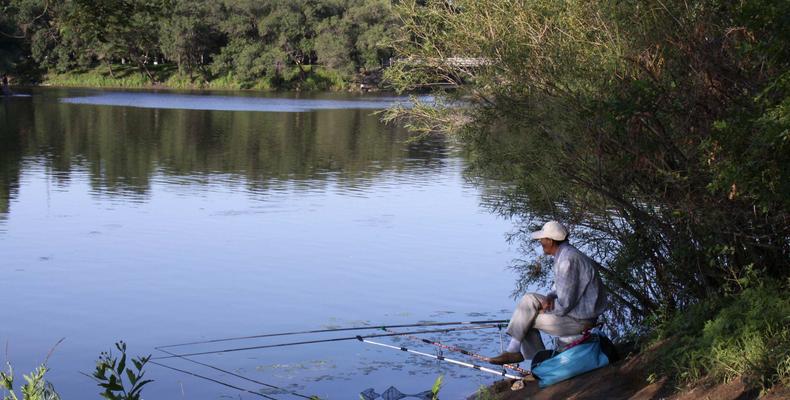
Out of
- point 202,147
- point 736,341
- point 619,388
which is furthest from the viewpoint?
point 202,147

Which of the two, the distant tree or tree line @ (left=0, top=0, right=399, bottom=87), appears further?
tree line @ (left=0, top=0, right=399, bottom=87)

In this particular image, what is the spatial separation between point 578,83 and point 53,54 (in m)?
70.7

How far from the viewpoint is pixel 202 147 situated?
30922 mm

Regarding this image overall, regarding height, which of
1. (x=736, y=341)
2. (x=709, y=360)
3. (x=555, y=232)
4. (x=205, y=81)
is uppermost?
(x=555, y=232)

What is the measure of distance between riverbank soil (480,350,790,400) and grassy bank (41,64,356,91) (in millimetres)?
68261

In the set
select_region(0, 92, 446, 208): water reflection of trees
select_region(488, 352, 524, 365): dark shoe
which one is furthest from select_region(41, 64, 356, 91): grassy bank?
select_region(488, 352, 524, 365): dark shoe

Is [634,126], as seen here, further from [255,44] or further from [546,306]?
[255,44]

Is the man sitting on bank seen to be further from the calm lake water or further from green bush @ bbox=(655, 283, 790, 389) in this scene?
the calm lake water

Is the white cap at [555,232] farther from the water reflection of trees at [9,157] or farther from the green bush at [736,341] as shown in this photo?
the water reflection of trees at [9,157]

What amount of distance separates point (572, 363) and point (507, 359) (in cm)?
60

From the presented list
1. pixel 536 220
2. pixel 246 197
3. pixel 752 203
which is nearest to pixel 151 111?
pixel 246 197

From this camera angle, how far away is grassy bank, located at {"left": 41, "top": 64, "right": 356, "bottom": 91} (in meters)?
76.1

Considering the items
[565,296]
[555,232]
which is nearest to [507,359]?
[565,296]

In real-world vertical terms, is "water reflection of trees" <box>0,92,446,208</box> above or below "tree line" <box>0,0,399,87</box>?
below
